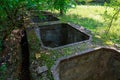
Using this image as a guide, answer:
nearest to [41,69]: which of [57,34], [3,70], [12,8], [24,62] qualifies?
[3,70]

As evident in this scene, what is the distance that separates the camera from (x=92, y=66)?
4.61m

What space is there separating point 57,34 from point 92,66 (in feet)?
9.10

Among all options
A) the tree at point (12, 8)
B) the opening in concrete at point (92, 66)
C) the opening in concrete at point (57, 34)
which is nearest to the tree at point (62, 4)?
the tree at point (12, 8)

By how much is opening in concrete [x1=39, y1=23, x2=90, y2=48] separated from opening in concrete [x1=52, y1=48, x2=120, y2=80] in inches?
67.8

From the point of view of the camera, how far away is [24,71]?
4.56m

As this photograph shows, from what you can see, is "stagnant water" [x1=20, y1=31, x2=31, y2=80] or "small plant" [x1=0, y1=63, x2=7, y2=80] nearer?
"small plant" [x1=0, y1=63, x2=7, y2=80]

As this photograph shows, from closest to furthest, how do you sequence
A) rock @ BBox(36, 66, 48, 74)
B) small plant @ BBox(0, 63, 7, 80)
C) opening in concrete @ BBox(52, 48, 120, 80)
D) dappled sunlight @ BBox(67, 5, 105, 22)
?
1. rock @ BBox(36, 66, 48, 74)
2. small plant @ BBox(0, 63, 7, 80)
3. opening in concrete @ BBox(52, 48, 120, 80)
4. dappled sunlight @ BBox(67, 5, 105, 22)

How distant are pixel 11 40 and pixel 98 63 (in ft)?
10.8

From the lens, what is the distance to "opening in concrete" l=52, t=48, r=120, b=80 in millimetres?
4137

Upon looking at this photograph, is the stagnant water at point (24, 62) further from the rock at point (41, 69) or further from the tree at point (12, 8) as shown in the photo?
the tree at point (12, 8)

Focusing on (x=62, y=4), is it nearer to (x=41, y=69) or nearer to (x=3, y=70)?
(x=41, y=69)

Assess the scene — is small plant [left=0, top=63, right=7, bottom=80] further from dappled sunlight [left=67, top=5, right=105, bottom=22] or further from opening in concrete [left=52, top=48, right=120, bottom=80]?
dappled sunlight [left=67, top=5, right=105, bottom=22]

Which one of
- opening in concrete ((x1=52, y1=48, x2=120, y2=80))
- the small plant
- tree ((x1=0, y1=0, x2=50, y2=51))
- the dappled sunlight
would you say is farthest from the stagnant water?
the dappled sunlight

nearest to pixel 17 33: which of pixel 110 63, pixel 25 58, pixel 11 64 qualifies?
pixel 25 58
